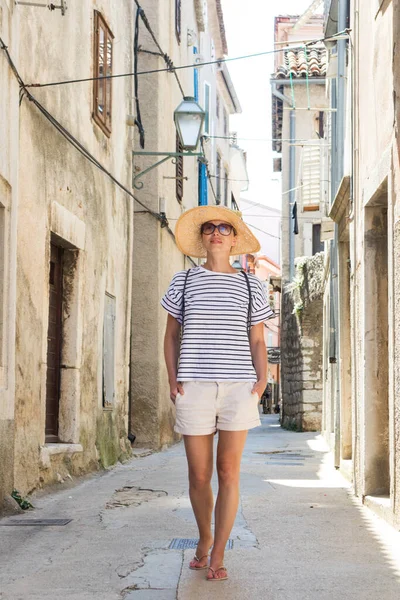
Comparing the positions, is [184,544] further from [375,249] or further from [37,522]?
[375,249]

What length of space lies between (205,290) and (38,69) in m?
4.46

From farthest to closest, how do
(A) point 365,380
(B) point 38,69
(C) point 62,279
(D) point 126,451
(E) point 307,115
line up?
(E) point 307,115, (D) point 126,451, (C) point 62,279, (B) point 38,69, (A) point 365,380

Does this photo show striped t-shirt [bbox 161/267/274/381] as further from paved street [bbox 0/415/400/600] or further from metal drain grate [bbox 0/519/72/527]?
metal drain grate [bbox 0/519/72/527]

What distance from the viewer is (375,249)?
25.6 feet

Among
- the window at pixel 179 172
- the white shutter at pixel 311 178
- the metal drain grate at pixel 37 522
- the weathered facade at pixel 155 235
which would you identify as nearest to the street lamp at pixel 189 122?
the weathered facade at pixel 155 235

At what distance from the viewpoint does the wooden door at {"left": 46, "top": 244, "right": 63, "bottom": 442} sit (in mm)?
9664

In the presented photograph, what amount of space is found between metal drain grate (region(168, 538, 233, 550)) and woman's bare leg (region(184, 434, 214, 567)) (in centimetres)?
62

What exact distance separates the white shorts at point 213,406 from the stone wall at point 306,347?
52.1ft

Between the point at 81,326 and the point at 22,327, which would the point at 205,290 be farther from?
the point at 81,326

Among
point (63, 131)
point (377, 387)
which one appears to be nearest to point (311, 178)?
point (63, 131)

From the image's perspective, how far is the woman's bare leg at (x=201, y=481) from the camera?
184 inches

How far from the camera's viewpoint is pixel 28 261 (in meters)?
8.16

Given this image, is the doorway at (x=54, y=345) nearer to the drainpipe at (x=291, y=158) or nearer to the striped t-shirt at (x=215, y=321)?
the striped t-shirt at (x=215, y=321)

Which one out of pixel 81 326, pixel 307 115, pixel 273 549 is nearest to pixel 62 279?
pixel 81 326
